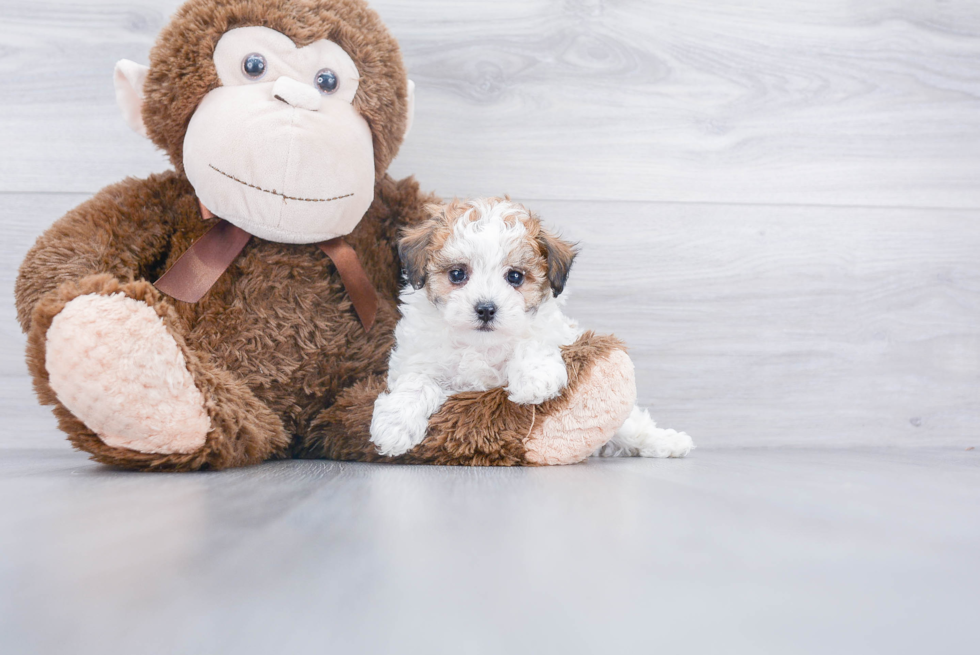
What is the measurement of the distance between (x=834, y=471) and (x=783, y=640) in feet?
2.85

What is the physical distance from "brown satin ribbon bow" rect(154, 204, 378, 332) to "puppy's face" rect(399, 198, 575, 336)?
12 centimetres

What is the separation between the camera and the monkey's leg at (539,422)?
1102 millimetres

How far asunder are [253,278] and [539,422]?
59 centimetres

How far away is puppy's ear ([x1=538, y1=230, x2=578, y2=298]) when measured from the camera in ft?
3.79

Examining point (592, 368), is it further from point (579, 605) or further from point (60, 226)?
point (60, 226)

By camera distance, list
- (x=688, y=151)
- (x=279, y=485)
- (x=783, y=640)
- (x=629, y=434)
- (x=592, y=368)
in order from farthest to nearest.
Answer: (x=688, y=151) < (x=629, y=434) < (x=592, y=368) < (x=279, y=485) < (x=783, y=640)

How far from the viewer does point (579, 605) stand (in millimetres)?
472

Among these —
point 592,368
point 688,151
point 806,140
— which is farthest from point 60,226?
point 806,140

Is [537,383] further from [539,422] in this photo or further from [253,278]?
[253,278]

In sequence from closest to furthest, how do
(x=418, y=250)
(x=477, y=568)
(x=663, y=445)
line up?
(x=477, y=568)
(x=418, y=250)
(x=663, y=445)

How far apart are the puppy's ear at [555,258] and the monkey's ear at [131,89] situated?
2.49ft

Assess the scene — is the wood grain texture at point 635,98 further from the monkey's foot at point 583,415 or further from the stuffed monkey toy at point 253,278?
the monkey's foot at point 583,415

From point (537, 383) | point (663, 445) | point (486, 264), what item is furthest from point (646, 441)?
point (486, 264)

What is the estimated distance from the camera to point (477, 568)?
54 cm
